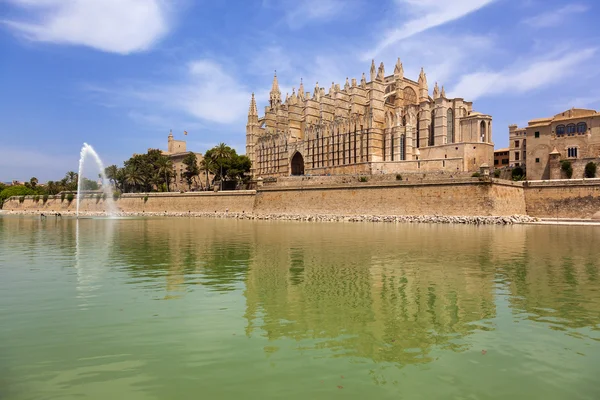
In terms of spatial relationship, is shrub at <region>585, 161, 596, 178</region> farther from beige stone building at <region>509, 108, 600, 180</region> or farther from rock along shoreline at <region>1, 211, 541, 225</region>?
rock along shoreline at <region>1, 211, 541, 225</region>

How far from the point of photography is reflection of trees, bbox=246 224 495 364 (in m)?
6.72

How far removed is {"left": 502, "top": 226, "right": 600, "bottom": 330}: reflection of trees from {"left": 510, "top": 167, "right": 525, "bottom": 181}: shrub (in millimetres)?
28942

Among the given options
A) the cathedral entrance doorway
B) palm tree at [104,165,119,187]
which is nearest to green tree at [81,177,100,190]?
palm tree at [104,165,119,187]

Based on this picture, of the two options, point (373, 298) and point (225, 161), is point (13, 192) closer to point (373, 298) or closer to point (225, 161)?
point (225, 161)

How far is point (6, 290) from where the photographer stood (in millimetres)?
10188

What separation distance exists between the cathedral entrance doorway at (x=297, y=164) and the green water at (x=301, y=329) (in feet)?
186

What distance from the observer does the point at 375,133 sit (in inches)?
2207

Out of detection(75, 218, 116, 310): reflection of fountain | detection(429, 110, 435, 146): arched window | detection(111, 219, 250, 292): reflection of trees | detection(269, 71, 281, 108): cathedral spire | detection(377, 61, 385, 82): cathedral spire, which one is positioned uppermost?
detection(269, 71, 281, 108): cathedral spire

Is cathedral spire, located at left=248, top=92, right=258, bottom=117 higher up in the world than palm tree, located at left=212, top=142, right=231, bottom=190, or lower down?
higher up

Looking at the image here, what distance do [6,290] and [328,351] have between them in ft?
27.1

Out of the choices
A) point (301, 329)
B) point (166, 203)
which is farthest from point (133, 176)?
point (301, 329)

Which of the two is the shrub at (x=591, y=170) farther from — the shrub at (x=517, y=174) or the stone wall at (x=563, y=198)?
the shrub at (x=517, y=174)

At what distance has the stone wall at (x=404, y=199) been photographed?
118ft

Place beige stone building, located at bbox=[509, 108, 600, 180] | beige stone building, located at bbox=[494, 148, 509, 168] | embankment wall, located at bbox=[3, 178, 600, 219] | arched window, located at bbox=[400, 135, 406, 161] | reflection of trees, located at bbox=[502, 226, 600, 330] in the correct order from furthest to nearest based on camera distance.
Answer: beige stone building, located at bbox=[494, 148, 509, 168]
arched window, located at bbox=[400, 135, 406, 161]
beige stone building, located at bbox=[509, 108, 600, 180]
embankment wall, located at bbox=[3, 178, 600, 219]
reflection of trees, located at bbox=[502, 226, 600, 330]
